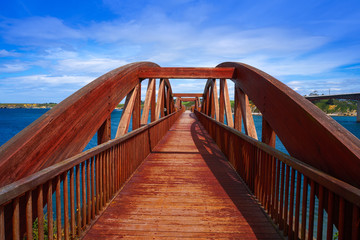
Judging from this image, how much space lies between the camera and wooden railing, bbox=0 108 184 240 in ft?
5.41

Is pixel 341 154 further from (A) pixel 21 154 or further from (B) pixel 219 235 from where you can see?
(A) pixel 21 154

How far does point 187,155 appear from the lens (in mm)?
6719

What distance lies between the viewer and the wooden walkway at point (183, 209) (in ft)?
8.48

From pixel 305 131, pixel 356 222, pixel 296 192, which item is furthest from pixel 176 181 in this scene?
pixel 356 222

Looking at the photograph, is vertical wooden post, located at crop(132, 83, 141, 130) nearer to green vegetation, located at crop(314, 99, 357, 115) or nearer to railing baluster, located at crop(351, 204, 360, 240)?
railing baluster, located at crop(351, 204, 360, 240)

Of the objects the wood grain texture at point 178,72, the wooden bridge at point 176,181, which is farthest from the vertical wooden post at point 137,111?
the wooden bridge at point 176,181

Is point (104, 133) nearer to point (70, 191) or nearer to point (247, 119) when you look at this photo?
point (70, 191)

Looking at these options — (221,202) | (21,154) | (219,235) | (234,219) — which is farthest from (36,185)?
(221,202)

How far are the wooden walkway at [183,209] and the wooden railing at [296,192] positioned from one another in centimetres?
21

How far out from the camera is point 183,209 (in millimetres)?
3170

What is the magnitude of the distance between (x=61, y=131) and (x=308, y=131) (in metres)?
2.89

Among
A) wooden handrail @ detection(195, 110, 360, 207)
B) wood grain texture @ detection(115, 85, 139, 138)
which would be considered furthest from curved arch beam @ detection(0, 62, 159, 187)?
wooden handrail @ detection(195, 110, 360, 207)

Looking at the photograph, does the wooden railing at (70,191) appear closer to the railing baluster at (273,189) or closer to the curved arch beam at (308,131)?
the railing baluster at (273,189)

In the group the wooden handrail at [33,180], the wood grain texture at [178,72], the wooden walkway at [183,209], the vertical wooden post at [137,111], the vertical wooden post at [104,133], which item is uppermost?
the wood grain texture at [178,72]
